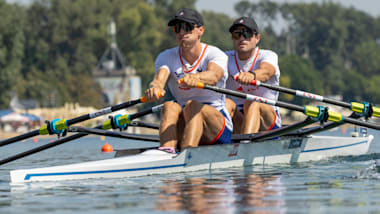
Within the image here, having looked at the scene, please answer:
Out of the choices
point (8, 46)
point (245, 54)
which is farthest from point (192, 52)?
point (8, 46)

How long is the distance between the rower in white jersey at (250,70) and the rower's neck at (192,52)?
1176mm

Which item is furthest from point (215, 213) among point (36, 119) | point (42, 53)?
point (42, 53)

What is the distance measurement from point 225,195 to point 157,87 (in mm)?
2650

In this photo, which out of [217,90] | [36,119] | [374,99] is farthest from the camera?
[374,99]

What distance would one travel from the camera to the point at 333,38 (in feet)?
347

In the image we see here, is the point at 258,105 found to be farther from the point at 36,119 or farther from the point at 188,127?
the point at 36,119

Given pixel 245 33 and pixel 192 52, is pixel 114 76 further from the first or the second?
pixel 192 52

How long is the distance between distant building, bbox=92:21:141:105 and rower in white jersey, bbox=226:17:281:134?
59.2 m

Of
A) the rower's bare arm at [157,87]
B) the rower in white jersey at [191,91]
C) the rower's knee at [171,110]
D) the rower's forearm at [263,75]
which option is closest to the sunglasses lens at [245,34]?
the rower's forearm at [263,75]

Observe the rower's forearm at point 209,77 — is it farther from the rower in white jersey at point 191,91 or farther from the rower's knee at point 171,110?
the rower's knee at point 171,110

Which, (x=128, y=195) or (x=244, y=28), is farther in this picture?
(x=244, y=28)

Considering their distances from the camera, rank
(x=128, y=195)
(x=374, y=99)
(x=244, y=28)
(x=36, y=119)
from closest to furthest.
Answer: (x=128, y=195), (x=244, y=28), (x=36, y=119), (x=374, y=99)

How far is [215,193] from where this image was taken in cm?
753

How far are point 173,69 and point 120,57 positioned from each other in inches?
2478
